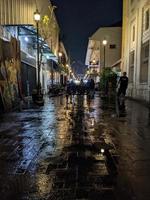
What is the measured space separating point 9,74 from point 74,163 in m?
11.3

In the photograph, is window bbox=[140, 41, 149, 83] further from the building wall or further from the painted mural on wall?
the painted mural on wall

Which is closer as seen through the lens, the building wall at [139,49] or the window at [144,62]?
the building wall at [139,49]

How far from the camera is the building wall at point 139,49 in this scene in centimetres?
2428

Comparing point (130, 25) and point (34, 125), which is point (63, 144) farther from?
point (130, 25)

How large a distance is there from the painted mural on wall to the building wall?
9213 millimetres

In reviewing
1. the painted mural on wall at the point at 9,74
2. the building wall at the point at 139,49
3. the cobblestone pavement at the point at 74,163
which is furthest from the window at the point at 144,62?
the cobblestone pavement at the point at 74,163

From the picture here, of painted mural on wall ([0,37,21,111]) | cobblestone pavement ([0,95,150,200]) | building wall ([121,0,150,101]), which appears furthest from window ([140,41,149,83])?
cobblestone pavement ([0,95,150,200])

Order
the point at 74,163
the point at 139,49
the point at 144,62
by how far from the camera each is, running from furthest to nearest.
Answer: the point at 139,49 → the point at 144,62 → the point at 74,163

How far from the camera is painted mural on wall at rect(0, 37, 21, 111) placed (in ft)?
49.7

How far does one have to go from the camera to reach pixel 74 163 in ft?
19.9

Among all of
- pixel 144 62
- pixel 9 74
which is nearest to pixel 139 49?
pixel 144 62

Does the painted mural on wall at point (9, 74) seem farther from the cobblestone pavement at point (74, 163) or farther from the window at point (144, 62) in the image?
the window at point (144, 62)

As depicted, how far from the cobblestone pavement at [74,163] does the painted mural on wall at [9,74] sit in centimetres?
497

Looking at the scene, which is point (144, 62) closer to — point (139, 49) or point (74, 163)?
point (139, 49)
